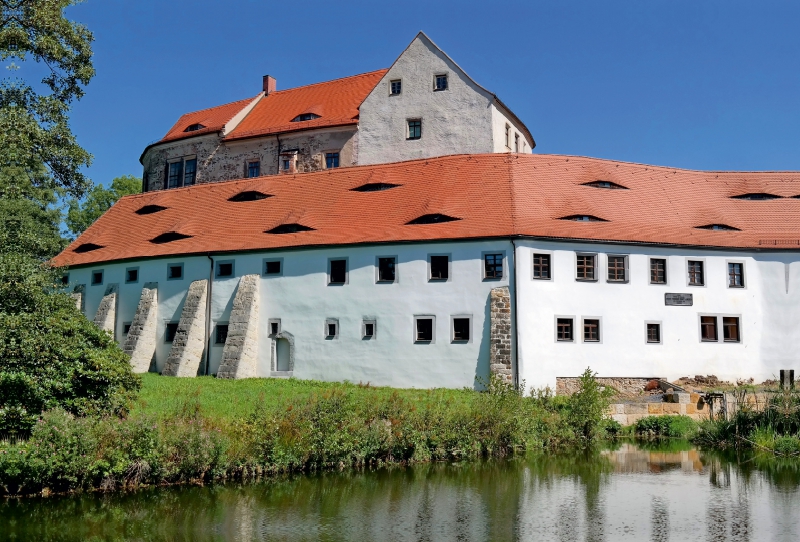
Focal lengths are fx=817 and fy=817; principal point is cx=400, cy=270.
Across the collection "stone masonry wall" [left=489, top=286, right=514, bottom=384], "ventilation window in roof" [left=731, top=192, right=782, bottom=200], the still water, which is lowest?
the still water

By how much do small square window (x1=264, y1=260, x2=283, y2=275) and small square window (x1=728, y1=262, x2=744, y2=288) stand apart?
694 inches

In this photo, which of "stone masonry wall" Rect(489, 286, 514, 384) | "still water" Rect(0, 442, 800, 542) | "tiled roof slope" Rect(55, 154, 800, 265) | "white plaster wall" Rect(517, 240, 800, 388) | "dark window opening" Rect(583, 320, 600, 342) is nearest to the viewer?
"still water" Rect(0, 442, 800, 542)

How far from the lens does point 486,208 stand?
104 feet

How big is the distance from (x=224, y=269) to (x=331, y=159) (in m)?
10.7

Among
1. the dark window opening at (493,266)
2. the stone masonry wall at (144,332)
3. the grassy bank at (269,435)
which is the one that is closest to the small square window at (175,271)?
the stone masonry wall at (144,332)

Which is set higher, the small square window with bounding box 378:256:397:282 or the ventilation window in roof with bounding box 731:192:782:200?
the ventilation window in roof with bounding box 731:192:782:200

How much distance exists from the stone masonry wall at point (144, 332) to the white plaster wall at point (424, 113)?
496 inches

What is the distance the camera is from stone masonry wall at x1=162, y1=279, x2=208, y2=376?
107 feet

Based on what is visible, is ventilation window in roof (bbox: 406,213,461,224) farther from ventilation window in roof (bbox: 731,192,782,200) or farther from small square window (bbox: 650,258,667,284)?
ventilation window in roof (bbox: 731,192,782,200)

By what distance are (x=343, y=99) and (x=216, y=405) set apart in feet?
85.9

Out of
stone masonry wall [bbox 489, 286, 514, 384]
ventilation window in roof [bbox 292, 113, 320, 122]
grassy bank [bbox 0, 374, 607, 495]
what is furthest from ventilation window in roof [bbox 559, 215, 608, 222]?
ventilation window in roof [bbox 292, 113, 320, 122]

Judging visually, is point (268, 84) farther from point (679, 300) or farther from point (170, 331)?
point (679, 300)

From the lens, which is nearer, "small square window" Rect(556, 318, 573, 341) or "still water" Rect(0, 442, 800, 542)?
"still water" Rect(0, 442, 800, 542)

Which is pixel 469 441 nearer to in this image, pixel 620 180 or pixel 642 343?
pixel 642 343
